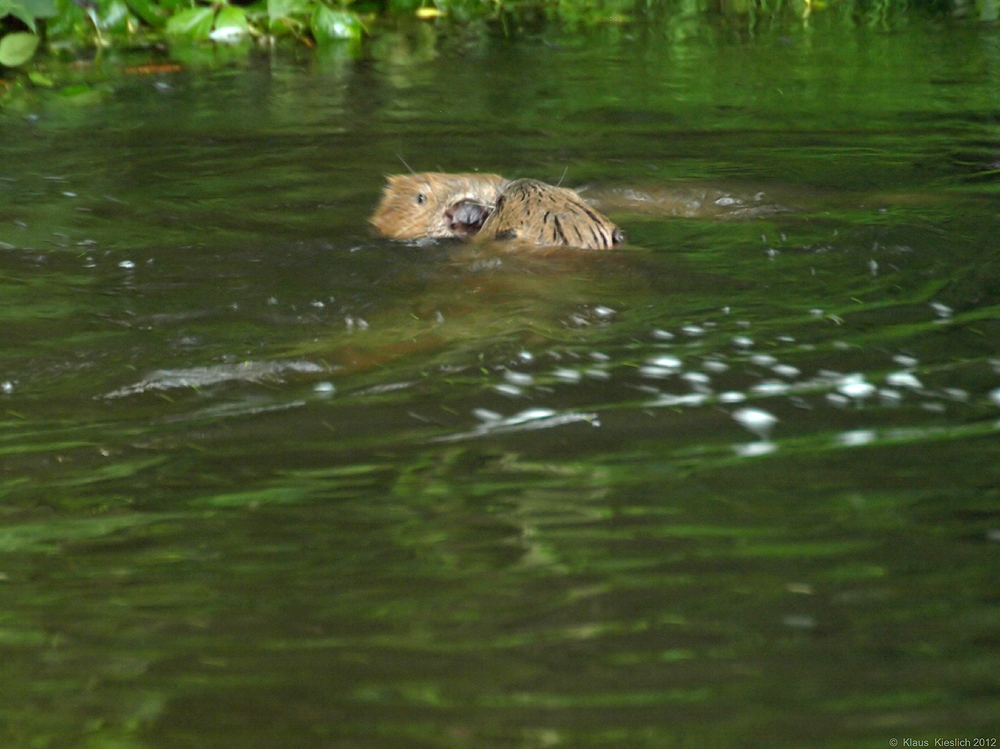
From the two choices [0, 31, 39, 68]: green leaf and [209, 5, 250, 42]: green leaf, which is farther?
[209, 5, 250, 42]: green leaf

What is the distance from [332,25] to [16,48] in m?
2.38

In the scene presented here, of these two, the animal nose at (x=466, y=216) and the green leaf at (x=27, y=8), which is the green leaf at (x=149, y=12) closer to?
the green leaf at (x=27, y=8)

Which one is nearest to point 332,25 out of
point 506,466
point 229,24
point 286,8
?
point 286,8

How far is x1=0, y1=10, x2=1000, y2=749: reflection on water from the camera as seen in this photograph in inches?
75.9

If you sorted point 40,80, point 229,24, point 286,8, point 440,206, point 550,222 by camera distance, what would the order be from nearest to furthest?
1. point 550,222
2. point 440,206
3. point 40,80
4. point 286,8
5. point 229,24

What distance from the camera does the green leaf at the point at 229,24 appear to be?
9.81 metres

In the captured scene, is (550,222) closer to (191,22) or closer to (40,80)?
(40,80)

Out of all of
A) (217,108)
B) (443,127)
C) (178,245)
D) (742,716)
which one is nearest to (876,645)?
(742,716)

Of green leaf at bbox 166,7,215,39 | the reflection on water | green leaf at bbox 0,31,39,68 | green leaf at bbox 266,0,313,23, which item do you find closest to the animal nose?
the reflection on water

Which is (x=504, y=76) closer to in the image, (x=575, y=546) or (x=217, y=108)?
(x=217, y=108)

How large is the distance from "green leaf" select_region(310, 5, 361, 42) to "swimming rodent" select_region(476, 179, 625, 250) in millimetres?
5714

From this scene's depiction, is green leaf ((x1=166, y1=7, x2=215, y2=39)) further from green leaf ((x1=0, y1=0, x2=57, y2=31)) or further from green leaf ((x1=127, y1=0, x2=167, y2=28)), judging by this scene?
green leaf ((x1=0, y1=0, x2=57, y2=31))

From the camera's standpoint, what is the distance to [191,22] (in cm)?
976

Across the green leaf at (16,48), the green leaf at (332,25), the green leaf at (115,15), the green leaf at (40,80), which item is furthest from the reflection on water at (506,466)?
the green leaf at (332,25)
